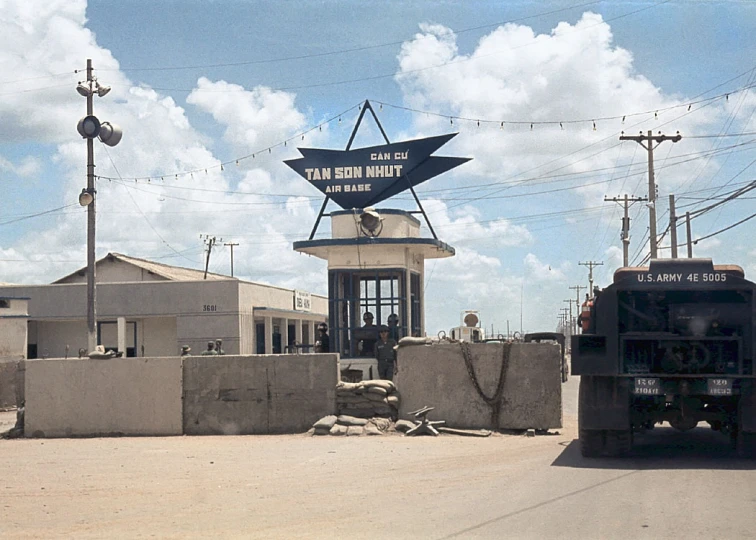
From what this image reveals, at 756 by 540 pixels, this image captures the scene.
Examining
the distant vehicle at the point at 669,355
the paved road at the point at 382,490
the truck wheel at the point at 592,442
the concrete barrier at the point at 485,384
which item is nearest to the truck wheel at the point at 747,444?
the distant vehicle at the point at 669,355

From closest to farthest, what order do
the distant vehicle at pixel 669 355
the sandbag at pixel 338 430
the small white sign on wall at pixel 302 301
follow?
the distant vehicle at pixel 669 355, the sandbag at pixel 338 430, the small white sign on wall at pixel 302 301

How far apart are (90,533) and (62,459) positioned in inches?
229

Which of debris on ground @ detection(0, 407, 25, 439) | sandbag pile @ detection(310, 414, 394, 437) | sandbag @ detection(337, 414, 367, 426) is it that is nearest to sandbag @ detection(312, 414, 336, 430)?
sandbag pile @ detection(310, 414, 394, 437)

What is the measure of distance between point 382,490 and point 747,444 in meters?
5.21

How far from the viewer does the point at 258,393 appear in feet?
55.6

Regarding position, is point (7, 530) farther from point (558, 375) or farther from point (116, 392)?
point (558, 375)

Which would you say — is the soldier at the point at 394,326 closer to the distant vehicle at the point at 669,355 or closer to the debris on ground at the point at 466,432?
the debris on ground at the point at 466,432

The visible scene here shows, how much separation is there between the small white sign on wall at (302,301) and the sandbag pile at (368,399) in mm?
37141

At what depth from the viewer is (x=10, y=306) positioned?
36750mm

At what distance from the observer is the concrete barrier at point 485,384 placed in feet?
52.7

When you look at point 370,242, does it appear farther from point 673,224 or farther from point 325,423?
point 673,224

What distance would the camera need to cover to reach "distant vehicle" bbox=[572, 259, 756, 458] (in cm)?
1219

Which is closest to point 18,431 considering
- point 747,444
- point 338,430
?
point 338,430

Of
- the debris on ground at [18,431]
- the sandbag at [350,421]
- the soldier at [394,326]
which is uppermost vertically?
the soldier at [394,326]
